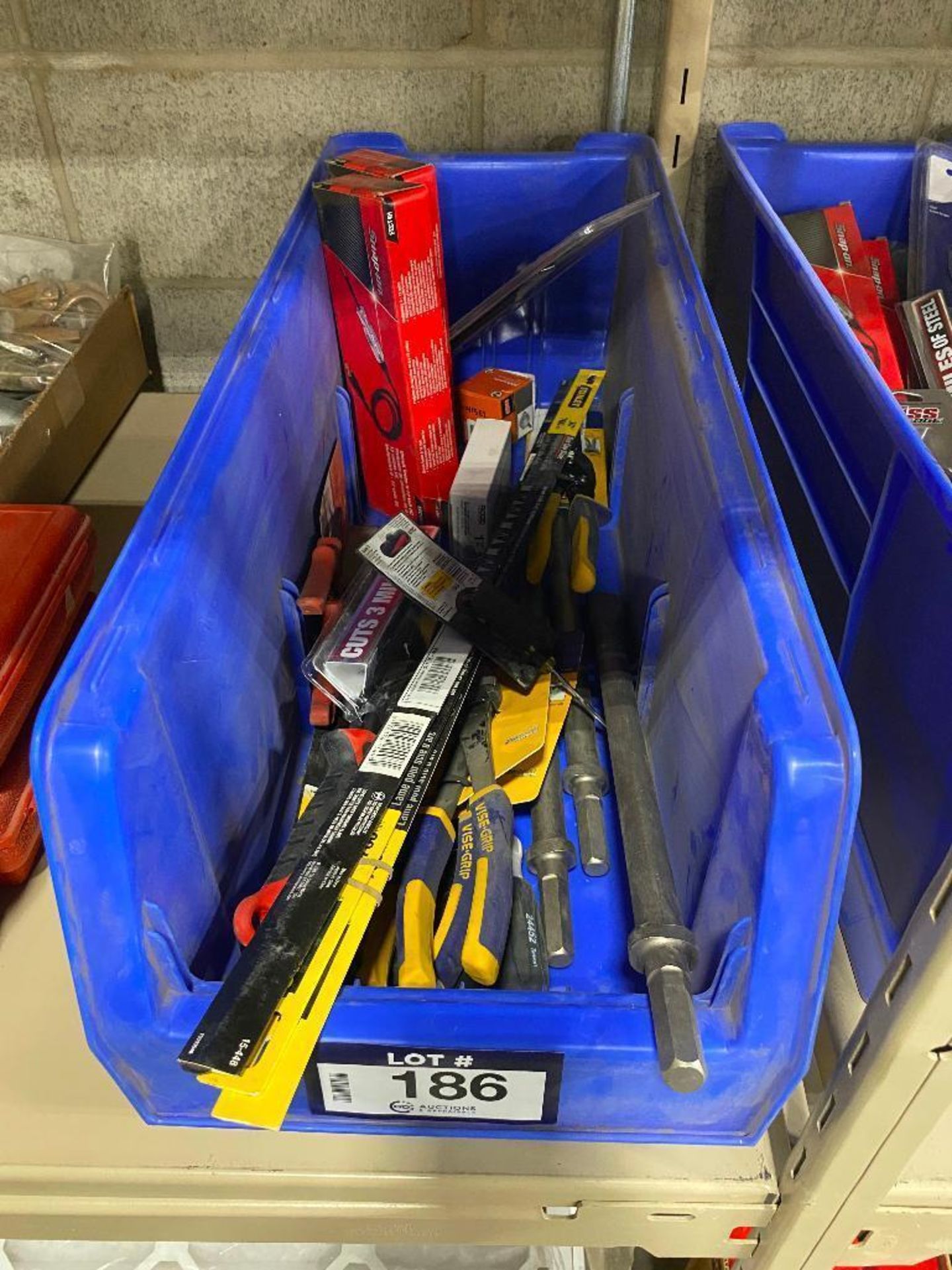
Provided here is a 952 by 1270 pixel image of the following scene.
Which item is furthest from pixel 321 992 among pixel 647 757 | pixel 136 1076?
pixel 647 757

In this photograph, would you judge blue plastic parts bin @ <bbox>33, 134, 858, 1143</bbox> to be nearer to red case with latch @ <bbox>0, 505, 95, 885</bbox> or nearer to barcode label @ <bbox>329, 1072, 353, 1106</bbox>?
barcode label @ <bbox>329, 1072, 353, 1106</bbox>

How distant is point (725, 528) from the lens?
0.42 m

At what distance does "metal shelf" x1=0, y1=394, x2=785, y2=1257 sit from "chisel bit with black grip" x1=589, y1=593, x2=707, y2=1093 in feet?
0.29

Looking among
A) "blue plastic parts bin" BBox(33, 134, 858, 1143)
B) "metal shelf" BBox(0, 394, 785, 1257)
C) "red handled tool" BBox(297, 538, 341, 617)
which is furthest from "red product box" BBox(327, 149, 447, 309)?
"metal shelf" BBox(0, 394, 785, 1257)

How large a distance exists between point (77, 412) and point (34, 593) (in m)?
0.31

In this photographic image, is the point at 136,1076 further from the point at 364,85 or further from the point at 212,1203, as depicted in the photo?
the point at 364,85

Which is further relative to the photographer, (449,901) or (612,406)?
(612,406)

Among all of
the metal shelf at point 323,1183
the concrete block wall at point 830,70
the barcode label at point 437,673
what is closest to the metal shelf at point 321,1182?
the metal shelf at point 323,1183

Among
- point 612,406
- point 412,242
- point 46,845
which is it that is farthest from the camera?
point 612,406

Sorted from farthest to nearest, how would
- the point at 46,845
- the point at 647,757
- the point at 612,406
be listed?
the point at 612,406
the point at 647,757
the point at 46,845

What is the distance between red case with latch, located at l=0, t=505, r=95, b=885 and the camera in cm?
54

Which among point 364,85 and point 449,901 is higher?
point 364,85

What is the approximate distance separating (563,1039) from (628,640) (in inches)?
11.7

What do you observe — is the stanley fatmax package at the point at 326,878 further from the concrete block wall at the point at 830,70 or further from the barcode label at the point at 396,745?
the concrete block wall at the point at 830,70
